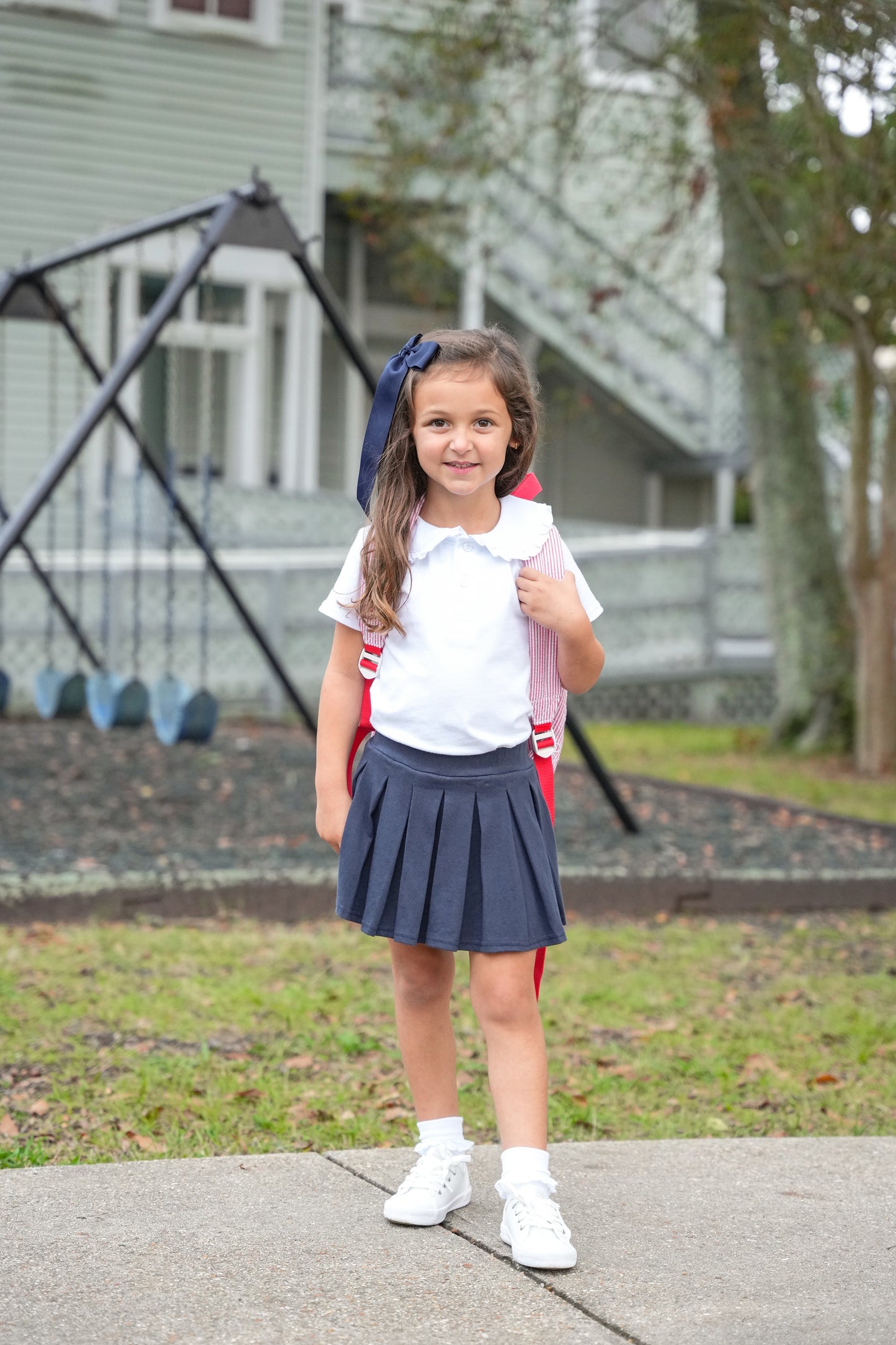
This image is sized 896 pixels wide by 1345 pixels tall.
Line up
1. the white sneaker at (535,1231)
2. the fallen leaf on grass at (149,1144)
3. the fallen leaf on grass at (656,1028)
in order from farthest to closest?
the fallen leaf on grass at (656,1028)
the fallen leaf on grass at (149,1144)
the white sneaker at (535,1231)

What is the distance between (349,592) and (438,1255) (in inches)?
43.2

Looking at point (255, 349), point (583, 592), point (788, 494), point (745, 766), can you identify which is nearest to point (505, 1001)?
point (583, 592)

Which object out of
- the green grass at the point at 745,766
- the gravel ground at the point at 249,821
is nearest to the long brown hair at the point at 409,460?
the gravel ground at the point at 249,821

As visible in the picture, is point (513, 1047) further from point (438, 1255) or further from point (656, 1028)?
point (656, 1028)

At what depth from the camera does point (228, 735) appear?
9789 millimetres

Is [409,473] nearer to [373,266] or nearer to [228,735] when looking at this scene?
[228,735]

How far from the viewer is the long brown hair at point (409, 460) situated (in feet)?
8.98

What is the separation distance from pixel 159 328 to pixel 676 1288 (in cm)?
443

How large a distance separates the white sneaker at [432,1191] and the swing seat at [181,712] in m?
3.64

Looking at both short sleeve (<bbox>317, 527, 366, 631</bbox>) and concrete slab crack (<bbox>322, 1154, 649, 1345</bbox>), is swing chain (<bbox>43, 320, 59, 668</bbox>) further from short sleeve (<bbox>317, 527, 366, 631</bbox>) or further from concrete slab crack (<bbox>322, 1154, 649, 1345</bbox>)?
concrete slab crack (<bbox>322, 1154, 649, 1345</bbox>)

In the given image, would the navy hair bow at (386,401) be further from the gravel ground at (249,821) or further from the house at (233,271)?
the house at (233,271)

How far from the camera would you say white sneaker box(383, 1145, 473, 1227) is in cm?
268

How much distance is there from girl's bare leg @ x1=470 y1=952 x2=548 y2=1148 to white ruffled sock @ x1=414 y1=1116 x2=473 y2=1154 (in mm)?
142

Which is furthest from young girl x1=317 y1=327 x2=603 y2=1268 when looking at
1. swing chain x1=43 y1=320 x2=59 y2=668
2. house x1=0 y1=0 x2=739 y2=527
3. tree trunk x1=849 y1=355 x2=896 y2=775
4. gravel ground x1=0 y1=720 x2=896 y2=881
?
house x1=0 y1=0 x2=739 y2=527
